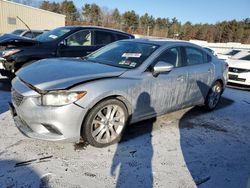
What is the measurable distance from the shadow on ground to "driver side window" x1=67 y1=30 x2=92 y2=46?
131 inches

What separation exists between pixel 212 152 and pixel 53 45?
14.5 feet

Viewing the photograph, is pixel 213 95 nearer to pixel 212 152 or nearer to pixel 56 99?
pixel 212 152

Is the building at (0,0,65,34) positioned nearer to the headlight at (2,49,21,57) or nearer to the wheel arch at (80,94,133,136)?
the headlight at (2,49,21,57)

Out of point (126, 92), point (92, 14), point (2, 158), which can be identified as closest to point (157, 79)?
point (126, 92)

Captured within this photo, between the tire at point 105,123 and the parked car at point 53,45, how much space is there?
3.25 metres

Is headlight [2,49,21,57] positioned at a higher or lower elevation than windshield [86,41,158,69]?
lower

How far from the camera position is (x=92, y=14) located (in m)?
65.4

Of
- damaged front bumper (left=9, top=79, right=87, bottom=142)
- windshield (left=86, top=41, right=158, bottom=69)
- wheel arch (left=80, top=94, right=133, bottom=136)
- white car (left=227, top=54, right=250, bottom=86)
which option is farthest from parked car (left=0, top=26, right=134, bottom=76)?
white car (left=227, top=54, right=250, bottom=86)

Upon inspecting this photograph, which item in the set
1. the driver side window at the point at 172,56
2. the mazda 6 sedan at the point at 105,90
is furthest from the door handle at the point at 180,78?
the driver side window at the point at 172,56

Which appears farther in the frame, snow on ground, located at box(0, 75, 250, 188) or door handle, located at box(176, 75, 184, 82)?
door handle, located at box(176, 75, 184, 82)

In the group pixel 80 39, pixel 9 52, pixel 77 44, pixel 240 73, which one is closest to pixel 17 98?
pixel 9 52

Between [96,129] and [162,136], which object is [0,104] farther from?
[162,136]

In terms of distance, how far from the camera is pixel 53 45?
6188 mm

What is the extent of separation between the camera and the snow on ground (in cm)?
287
